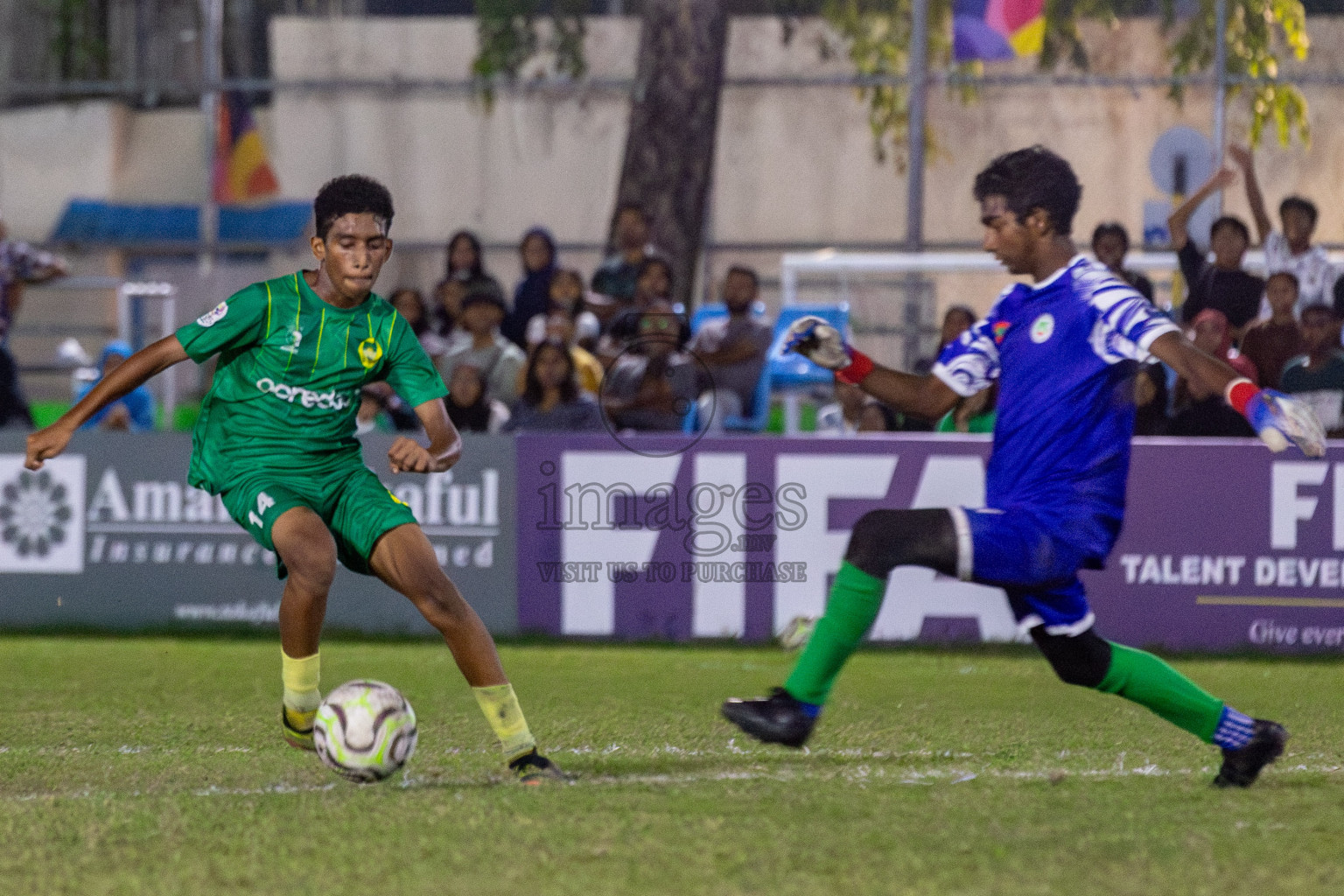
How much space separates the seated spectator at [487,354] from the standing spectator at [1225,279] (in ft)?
13.2

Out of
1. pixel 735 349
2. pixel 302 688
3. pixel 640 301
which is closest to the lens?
pixel 302 688

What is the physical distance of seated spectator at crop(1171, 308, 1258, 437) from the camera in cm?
972

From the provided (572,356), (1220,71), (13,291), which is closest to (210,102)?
(13,291)

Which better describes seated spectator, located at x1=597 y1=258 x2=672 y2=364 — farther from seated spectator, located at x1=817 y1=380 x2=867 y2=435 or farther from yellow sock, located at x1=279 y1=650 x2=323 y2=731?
yellow sock, located at x1=279 y1=650 x2=323 y2=731

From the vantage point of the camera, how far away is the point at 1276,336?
10.1 metres

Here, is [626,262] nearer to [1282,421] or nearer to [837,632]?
[837,632]

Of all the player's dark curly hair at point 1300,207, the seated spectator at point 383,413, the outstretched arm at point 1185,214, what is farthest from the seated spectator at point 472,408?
the player's dark curly hair at point 1300,207

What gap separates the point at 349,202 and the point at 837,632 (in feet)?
6.48

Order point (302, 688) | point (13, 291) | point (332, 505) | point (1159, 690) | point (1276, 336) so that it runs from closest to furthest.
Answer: point (1159, 690) → point (332, 505) → point (302, 688) → point (1276, 336) → point (13, 291)

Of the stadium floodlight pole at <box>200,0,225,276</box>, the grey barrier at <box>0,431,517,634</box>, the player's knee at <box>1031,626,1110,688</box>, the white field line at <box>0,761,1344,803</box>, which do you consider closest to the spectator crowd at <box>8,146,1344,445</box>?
the grey barrier at <box>0,431,517,634</box>

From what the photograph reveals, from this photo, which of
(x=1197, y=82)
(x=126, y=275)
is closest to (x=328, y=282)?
(x=1197, y=82)

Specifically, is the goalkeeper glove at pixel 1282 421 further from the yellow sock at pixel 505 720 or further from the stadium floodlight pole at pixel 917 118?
the stadium floodlight pole at pixel 917 118

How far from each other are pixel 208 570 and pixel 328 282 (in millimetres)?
4968

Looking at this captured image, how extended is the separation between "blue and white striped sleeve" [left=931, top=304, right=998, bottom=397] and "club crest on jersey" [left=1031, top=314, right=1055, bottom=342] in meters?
0.14
